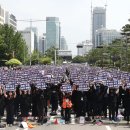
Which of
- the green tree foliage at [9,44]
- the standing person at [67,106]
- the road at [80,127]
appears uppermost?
the green tree foliage at [9,44]

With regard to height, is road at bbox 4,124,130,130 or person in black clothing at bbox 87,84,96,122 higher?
person in black clothing at bbox 87,84,96,122

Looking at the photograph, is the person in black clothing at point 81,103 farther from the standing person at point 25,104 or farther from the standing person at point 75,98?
the standing person at point 25,104

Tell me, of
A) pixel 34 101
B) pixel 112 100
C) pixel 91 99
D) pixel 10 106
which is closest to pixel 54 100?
pixel 34 101

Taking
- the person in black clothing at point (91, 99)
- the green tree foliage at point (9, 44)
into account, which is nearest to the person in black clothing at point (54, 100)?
the person in black clothing at point (91, 99)

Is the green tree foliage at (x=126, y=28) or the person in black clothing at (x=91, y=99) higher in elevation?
the green tree foliage at (x=126, y=28)

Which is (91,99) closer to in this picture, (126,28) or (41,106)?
(41,106)

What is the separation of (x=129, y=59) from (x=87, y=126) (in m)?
61.7

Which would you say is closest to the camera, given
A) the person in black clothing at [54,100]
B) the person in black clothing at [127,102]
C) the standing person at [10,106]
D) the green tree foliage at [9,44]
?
the standing person at [10,106]

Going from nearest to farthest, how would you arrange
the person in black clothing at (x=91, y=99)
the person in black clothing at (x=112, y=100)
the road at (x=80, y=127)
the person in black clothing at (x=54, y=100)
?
1. the road at (x=80, y=127)
2. the person in black clothing at (x=112, y=100)
3. the person in black clothing at (x=91, y=99)
4. the person in black clothing at (x=54, y=100)

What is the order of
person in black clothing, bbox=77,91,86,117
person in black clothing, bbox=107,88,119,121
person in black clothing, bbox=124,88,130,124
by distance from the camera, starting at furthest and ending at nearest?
person in black clothing, bbox=77,91,86,117
person in black clothing, bbox=107,88,119,121
person in black clothing, bbox=124,88,130,124

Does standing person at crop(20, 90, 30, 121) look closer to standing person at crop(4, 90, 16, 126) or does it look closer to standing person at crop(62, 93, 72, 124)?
standing person at crop(4, 90, 16, 126)

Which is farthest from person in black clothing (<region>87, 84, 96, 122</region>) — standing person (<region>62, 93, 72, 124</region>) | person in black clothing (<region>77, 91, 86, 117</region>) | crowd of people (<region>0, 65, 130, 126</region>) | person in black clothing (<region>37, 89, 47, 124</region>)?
person in black clothing (<region>37, 89, 47, 124</region>)

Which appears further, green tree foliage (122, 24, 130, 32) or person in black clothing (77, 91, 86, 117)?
green tree foliage (122, 24, 130, 32)

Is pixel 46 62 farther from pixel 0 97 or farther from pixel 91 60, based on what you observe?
pixel 0 97
